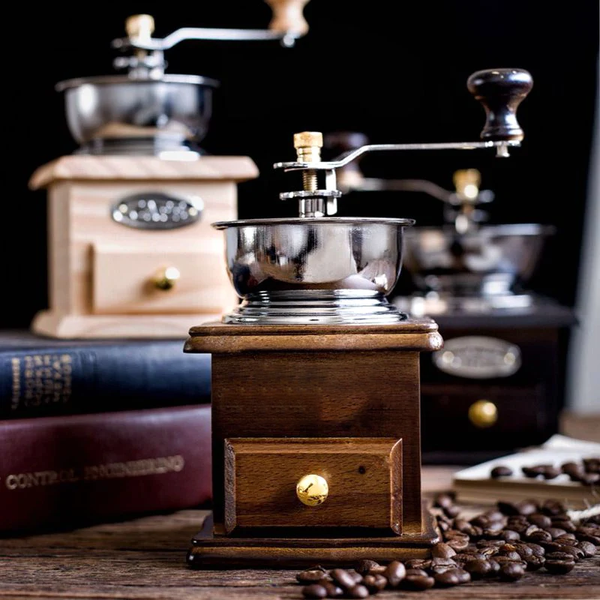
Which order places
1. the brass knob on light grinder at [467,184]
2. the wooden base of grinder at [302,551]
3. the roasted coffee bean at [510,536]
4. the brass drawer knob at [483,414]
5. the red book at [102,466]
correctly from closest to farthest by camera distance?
the wooden base of grinder at [302,551] < the roasted coffee bean at [510,536] < the red book at [102,466] < the brass drawer knob at [483,414] < the brass knob on light grinder at [467,184]

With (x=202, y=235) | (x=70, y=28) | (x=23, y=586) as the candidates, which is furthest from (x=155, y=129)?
(x=23, y=586)

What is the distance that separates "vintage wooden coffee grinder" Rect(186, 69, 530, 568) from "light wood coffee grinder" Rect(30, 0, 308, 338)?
445 mm

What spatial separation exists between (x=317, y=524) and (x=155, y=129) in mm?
771

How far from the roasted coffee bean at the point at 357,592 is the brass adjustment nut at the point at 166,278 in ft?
2.26

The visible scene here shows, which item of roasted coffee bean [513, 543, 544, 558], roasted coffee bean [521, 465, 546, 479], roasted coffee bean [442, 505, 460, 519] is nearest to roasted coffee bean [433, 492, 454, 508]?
roasted coffee bean [442, 505, 460, 519]

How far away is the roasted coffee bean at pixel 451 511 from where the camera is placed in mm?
1432

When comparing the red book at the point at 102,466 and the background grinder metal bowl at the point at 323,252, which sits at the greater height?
the background grinder metal bowl at the point at 323,252

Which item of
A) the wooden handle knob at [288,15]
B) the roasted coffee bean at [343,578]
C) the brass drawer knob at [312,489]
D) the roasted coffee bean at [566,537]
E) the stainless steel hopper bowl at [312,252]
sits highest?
the wooden handle knob at [288,15]

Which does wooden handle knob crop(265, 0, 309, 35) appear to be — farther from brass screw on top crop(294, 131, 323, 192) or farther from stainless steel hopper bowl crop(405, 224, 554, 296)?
brass screw on top crop(294, 131, 323, 192)

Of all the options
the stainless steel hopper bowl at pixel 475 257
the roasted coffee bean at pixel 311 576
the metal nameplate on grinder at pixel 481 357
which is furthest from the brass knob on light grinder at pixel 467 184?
the roasted coffee bean at pixel 311 576

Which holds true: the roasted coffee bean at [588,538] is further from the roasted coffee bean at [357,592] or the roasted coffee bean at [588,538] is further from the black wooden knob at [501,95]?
the black wooden knob at [501,95]

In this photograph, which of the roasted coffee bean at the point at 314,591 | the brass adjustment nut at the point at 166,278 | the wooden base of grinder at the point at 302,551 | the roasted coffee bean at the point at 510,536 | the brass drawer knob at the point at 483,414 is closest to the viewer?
the roasted coffee bean at the point at 314,591

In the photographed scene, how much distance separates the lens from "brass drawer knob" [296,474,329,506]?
118 cm

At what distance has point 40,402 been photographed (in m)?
1.44
